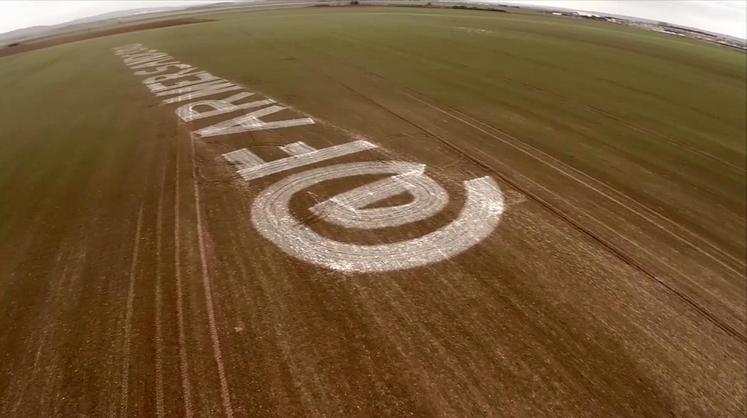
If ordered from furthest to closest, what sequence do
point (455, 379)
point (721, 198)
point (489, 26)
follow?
point (489, 26), point (721, 198), point (455, 379)

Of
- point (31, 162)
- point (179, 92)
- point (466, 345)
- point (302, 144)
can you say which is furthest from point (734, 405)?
point (179, 92)

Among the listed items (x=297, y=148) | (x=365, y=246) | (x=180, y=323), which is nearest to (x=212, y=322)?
(x=180, y=323)

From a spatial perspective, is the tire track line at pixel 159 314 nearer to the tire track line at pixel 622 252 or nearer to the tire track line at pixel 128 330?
the tire track line at pixel 128 330

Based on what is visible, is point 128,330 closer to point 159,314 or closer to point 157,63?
point 159,314

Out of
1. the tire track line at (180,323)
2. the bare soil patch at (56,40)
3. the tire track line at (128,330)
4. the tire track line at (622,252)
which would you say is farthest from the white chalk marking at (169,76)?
the bare soil patch at (56,40)

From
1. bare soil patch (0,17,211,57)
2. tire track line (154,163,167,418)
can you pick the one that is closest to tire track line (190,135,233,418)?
tire track line (154,163,167,418)

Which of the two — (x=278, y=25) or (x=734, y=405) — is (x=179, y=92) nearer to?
(x=734, y=405)
